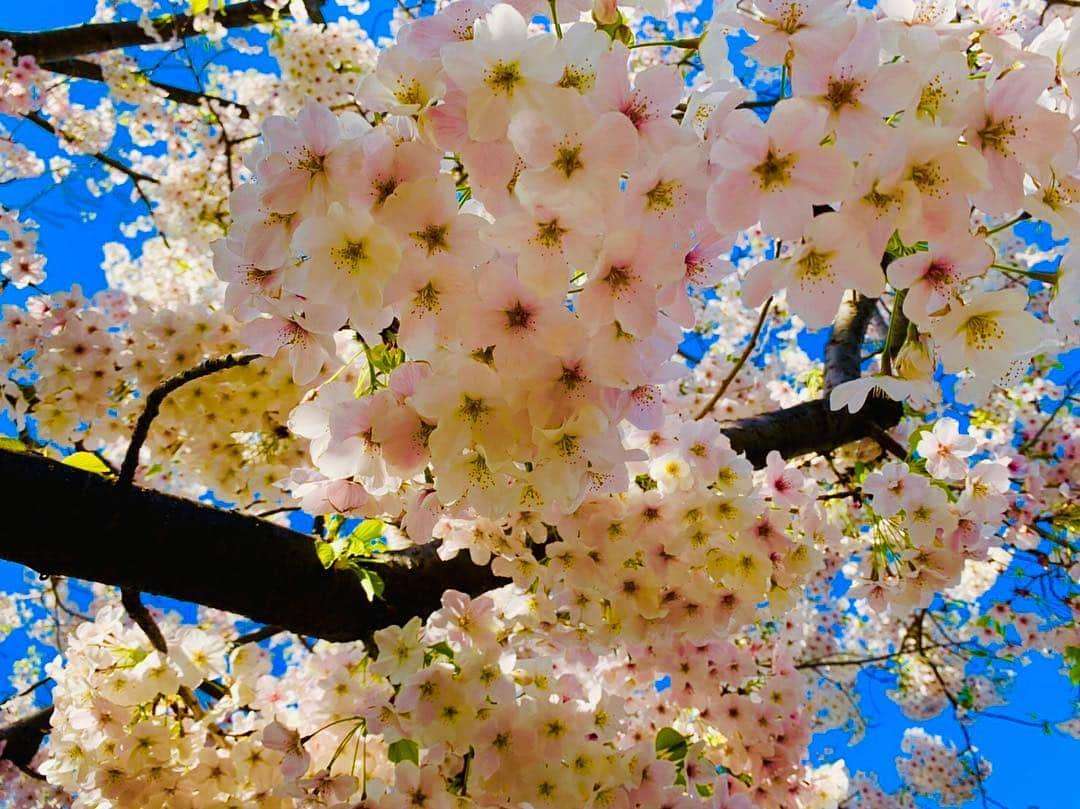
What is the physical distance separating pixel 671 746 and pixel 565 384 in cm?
162

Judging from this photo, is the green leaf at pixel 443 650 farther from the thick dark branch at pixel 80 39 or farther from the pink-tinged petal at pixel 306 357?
the thick dark branch at pixel 80 39

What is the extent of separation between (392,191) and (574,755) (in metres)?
1.49

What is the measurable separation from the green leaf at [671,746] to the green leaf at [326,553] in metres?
1.13

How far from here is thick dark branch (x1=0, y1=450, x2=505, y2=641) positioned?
4.83 ft

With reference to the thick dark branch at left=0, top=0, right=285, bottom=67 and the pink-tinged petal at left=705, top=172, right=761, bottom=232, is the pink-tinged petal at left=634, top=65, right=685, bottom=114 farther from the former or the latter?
the thick dark branch at left=0, top=0, right=285, bottom=67

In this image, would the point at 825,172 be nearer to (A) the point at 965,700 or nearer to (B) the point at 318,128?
(B) the point at 318,128

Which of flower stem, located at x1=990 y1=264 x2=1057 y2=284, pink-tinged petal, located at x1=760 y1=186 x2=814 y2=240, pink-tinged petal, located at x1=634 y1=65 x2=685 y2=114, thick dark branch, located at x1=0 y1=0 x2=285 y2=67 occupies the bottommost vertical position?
pink-tinged petal, located at x1=760 y1=186 x2=814 y2=240

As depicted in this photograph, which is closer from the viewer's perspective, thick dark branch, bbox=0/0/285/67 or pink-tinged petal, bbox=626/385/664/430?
pink-tinged petal, bbox=626/385/664/430

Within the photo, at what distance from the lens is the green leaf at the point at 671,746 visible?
2.13m

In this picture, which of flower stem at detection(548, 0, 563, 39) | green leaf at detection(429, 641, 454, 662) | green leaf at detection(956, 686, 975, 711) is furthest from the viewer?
green leaf at detection(956, 686, 975, 711)

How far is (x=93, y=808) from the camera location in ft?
5.77

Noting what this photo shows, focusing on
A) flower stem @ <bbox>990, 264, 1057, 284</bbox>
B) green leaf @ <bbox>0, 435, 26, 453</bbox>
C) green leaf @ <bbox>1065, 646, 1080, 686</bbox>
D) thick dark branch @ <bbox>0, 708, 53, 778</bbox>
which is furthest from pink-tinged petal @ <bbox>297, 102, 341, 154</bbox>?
green leaf @ <bbox>1065, 646, 1080, 686</bbox>

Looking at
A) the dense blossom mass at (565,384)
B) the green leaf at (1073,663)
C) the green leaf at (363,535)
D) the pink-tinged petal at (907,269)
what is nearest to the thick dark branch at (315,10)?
the dense blossom mass at (565,384)

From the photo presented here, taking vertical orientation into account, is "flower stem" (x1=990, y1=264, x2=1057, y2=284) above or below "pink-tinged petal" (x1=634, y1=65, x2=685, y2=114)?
above
